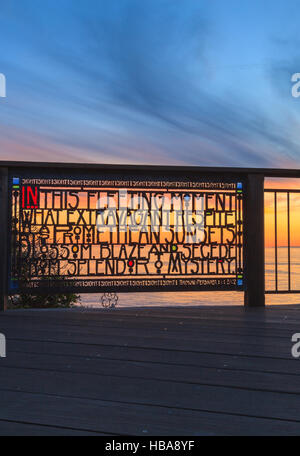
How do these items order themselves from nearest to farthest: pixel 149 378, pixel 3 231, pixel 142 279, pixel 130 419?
pixel 130 419 < pixel 149 378 < pixel 3 231 < pixel 142 279

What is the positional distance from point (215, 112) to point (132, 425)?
24.9ft

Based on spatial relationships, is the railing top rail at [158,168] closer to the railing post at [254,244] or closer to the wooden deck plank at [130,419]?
the railing post at [254,244]

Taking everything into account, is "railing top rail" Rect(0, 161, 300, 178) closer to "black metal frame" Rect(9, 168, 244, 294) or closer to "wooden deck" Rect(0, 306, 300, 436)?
"black metal frame" Rect(9, 168, 244, 294)

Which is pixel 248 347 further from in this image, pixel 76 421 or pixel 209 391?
pixel 76 421

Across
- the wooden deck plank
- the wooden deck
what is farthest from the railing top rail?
the wooden deck plank

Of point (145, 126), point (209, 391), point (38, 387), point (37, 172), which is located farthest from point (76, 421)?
point (145, 126)

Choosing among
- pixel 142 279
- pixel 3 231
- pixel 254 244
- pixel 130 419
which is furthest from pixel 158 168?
pixel 130 419

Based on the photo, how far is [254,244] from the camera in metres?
3.87

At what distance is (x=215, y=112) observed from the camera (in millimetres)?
8078

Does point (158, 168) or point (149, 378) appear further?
point (158, 168)

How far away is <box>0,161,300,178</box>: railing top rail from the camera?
3666 millimetres

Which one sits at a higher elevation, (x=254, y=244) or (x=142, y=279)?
(x=254, y=244)

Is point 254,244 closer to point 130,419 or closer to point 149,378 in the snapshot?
point 149,378

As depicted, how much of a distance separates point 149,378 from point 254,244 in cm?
250
